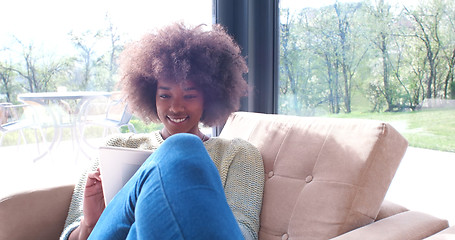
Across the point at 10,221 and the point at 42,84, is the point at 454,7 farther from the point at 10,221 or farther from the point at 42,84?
the point at 42,84

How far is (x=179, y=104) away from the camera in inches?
53.4

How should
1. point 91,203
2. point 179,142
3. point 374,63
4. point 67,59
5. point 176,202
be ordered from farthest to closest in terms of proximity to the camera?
1. point 67,59
2. point 374,63
3. point 91,203
4. point 179,142
5. point 176,202

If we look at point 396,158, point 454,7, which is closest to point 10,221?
point 396,158

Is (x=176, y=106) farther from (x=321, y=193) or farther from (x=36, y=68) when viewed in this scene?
(x=36, y=68)

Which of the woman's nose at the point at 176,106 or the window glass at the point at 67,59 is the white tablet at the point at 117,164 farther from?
the window glass at the point at 67,59

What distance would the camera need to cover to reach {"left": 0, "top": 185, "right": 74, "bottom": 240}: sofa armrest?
1255mm

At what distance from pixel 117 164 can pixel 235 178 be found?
0.43m

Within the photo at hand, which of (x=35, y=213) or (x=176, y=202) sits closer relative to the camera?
(x=176, y=202)

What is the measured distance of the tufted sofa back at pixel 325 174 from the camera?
1115 mm

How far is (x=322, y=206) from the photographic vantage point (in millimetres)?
1146

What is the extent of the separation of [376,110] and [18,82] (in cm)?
178

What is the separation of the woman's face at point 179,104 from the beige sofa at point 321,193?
0.28 m

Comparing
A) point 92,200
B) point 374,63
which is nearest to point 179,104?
point 92,200

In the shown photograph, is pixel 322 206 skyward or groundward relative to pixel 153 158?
groundward
